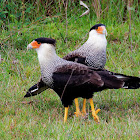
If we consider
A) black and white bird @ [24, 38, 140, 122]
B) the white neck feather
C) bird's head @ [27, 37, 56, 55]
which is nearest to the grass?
black and white bird @ [24, 38, 140, 122]

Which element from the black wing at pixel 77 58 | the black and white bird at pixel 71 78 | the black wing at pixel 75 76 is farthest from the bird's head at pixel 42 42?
the black wing at pixel 77 58

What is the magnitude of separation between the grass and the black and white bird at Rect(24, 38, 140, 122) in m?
0.33

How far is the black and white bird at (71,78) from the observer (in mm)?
3977

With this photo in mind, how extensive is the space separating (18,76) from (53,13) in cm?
208

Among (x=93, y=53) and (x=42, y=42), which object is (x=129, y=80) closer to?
(x=93, y=53)

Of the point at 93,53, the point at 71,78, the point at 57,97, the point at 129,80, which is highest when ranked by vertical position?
the point at 93,53

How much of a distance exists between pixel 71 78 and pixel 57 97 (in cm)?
101

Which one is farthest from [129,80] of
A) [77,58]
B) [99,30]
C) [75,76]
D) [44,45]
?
[44,45]

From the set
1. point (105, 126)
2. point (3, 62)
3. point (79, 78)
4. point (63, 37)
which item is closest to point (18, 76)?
point (3, 62)

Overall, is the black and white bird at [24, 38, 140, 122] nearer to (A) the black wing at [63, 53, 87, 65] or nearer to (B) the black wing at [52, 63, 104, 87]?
(B) the black wing at [52, 63, 104, 87]

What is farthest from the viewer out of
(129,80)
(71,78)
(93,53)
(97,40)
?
(97,40)

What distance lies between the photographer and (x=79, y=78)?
157 inches

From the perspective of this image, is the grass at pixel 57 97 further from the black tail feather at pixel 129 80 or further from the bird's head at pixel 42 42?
the bird's head at pixel 42 42

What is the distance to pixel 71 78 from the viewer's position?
4.01m
